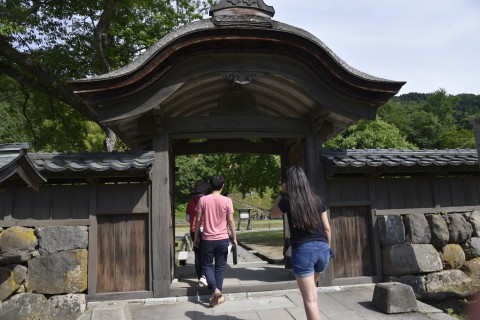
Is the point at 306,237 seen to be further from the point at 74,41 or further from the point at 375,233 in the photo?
the point at 74,41

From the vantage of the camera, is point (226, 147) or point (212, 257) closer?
point (212, 257)

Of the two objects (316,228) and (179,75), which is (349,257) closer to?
(316,228)

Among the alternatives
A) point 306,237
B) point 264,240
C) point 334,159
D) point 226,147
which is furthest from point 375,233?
point 264,240

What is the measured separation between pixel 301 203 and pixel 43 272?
4092 millimetres

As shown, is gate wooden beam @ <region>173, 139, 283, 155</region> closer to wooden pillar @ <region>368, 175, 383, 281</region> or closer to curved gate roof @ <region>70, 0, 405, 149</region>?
curved gate roof @ <region>70, 0, 405, 149</region>

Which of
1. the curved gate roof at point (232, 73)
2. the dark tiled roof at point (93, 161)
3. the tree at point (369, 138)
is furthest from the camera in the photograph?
the tree at point (369, 138)

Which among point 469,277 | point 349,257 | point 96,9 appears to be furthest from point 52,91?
point 469,277

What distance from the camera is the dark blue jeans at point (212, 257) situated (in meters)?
5.18

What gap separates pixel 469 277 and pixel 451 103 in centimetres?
6463

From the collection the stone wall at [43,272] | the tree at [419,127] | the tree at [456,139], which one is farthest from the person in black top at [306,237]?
the tree at [419,127]

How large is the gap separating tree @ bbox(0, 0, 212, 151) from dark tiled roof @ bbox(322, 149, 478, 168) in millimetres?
10145

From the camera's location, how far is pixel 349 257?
627cm

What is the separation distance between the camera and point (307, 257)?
3.53m

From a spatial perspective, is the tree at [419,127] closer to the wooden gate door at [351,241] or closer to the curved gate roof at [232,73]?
the wooden gate door at [351,241]
